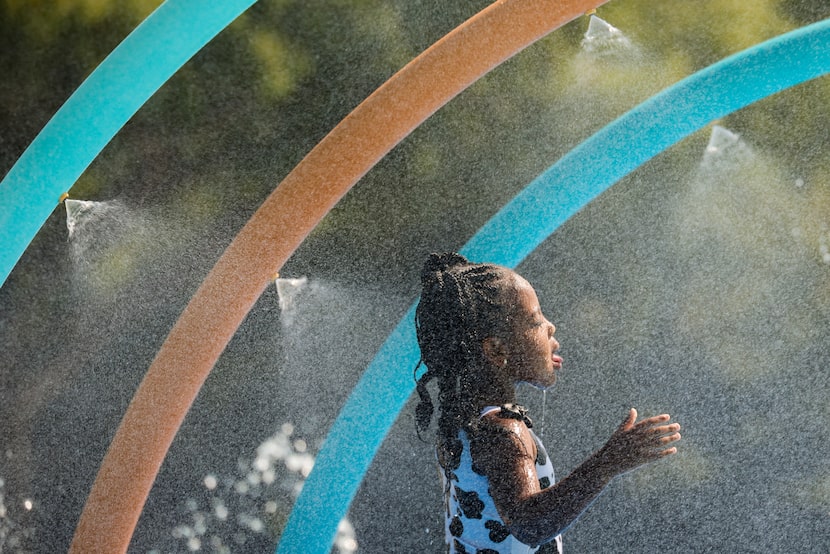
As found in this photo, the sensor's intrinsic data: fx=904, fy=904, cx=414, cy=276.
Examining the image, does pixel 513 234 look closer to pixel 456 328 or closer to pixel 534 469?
pixel 456 328

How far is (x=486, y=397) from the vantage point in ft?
9.80

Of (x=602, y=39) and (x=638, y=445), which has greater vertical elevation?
(x=602, y=39)

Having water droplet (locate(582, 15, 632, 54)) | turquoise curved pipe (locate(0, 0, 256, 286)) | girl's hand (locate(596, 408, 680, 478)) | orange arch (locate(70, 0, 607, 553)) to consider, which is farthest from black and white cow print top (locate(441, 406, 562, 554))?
water droplet (locate(582, 15, 632, 54))

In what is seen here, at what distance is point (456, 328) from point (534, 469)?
1.79 feet

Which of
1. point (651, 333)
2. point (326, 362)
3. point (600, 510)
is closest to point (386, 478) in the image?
point (326, 362)

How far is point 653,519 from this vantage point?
4543 millimetres

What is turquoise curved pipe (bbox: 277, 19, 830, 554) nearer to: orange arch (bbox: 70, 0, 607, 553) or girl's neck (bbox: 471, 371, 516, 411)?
orange arch (bbox: 70, 0, 607, 553)

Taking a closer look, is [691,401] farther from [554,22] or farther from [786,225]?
[554,22]

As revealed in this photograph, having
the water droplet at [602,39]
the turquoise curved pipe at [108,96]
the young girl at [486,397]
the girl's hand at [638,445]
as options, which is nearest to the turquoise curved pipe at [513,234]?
the young girl at [486,397]

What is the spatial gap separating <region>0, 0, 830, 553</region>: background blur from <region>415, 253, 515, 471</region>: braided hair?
151 cm

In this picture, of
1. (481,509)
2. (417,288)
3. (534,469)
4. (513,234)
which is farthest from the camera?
(417,288)

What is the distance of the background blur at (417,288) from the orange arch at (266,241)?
1.04 meters

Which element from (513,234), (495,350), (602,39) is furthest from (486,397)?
(602,39)

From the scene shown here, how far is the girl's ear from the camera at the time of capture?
303 cm
